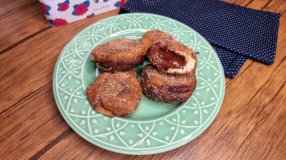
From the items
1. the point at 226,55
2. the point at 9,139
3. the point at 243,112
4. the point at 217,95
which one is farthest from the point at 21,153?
the point at 226,55

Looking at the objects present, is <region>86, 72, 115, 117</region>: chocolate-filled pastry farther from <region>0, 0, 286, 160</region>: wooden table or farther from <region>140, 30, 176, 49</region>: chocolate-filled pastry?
<region>140, 30, 176, 49</region>: chocolate-filled pastry

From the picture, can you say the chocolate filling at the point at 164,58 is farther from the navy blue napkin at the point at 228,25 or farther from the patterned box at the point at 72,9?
the patterned box at the point at 72,9

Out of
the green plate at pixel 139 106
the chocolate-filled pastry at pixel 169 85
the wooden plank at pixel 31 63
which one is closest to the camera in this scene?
the green plate at pixel 139 106

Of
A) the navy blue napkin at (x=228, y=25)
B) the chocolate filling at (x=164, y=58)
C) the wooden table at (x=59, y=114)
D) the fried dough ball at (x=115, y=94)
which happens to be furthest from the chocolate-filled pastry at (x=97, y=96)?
the navy blue napkin at (x=228, y=25)

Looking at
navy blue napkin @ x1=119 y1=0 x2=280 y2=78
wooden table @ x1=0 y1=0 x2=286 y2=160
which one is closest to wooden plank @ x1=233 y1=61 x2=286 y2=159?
wooden table @ x1=0 y1=0 x2=286 y2=160

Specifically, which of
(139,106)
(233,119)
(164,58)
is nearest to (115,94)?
(139,106)

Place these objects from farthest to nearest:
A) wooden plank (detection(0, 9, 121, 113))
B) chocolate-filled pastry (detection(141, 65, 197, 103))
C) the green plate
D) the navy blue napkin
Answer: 1. the navy blue napkin
2. wooden plank (detection(0, 9, 121, 113))
3. chocolate-filled pastry (detection(141, 65, 197, 103))
4. the green plate
